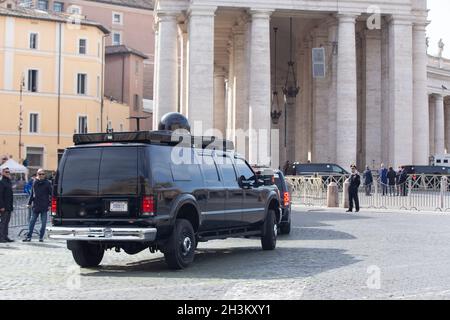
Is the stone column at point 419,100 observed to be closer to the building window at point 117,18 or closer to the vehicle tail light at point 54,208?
the vehicle tail light at point 54,208

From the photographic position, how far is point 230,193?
48.2ft

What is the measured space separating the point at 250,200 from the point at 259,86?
31140mm

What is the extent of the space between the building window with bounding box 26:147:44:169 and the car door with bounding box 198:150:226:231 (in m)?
52.8

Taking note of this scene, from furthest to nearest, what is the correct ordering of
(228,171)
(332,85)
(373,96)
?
(373,96)
(332,85)
(228,171)

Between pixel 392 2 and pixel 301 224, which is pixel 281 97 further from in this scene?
pixel 301 224

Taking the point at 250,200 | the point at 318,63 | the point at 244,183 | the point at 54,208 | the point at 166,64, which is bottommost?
the point at 54,208

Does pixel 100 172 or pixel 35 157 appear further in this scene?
pixel 35 157

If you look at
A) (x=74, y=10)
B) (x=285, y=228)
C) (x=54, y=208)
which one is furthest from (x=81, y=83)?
(x=54, y=208)

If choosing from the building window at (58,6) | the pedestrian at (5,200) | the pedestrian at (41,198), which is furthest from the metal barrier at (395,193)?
the building window at (58,6)

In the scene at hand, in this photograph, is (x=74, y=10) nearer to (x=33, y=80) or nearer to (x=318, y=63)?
(x=33, y=80)

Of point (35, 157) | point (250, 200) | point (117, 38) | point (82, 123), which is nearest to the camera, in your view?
point (250, 200)

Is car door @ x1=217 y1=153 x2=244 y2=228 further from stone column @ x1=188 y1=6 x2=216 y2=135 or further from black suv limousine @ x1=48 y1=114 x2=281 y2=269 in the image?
stone column @ x1=188 y1=6 x2=216 y2=135

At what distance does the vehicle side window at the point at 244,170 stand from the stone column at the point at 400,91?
106 ft

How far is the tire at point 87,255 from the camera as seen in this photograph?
43.5 feet
